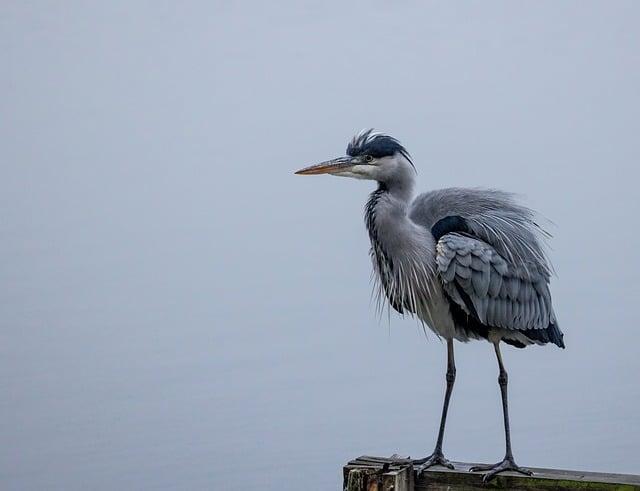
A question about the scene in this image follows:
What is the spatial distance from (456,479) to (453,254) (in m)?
0.88

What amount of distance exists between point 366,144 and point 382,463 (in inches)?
50.4

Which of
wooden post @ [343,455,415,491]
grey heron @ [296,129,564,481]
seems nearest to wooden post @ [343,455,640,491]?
wooden post @ [343,455,415,491]

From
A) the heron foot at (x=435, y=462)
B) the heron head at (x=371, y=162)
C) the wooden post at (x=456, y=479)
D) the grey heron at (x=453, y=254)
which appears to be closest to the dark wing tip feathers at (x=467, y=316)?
the grey heron at (x=453, y=254)

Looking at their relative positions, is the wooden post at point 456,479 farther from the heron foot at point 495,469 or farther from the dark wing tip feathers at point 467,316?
the dark wing tip feathers at point 467,316

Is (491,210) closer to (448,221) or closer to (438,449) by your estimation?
(448,221)

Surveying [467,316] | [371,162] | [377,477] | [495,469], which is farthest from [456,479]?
[371,162]

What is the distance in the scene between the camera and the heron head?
3.81 m

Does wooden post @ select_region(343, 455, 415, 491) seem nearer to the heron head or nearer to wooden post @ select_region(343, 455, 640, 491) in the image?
wooden post @ select_region(343, 455, 640, 491)

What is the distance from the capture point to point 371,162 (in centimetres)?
383

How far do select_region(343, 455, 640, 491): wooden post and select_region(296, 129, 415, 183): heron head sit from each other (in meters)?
1.15

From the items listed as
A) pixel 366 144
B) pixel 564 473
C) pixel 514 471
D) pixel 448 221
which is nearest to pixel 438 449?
pixel 514 471

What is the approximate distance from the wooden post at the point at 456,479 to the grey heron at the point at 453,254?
61 centimetres

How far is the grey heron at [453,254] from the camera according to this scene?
147 inches

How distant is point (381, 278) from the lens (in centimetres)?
405
